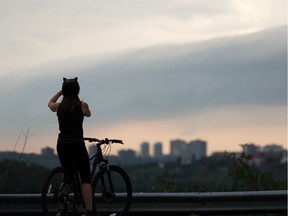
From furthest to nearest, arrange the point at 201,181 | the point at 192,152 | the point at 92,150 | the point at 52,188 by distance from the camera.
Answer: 1. the point at 192,152
2. the point at 201,181
3. the point at 92,150
4. the point at 52,188

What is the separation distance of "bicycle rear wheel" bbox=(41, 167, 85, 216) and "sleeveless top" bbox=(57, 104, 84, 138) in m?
0.50

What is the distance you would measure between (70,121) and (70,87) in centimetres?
37

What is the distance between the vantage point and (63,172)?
26.8ft

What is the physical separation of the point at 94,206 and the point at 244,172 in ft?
23.5

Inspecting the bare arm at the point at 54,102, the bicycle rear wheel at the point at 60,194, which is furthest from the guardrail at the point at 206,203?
the bare arm at the point at 54,102

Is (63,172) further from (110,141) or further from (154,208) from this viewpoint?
(154,208)

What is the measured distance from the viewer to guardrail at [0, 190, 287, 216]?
8.66 metres

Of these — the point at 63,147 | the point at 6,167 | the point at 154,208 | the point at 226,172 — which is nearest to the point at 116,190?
the point at 154,208

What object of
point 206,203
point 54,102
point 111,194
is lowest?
point 206,203

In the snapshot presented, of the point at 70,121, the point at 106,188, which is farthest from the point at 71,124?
the point at 106,188

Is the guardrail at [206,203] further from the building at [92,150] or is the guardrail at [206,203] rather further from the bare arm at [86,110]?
the bare arm at [86,110]

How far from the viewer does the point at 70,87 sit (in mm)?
7848

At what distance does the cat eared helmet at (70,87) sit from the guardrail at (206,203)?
1489mm

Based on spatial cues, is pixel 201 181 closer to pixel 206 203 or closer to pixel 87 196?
pixel 206 203
